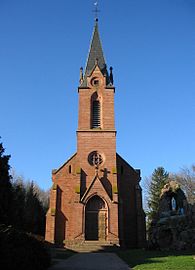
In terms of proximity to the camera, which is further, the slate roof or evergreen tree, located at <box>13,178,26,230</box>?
the slate roof

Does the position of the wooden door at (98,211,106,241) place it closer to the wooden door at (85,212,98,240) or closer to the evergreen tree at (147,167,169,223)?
the wooden door at (85,212,98,240)

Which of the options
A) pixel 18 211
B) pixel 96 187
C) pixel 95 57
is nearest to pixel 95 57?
pixel 95 57

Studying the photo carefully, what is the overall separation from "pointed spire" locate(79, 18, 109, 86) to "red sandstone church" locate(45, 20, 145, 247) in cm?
41

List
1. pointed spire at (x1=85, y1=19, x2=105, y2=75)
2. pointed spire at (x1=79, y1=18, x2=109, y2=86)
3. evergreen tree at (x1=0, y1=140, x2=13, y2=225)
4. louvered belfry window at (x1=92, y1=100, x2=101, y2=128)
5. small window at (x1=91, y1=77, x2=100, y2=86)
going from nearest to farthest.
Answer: evergreen tree at (x1=0, y1=140, x2=13, y2=225) → louvered belfry window at (x1=92, y1=100, x2=101, y2=128) → small window at (x1=91, y1=77, x2=100, y2=86) → pointed spire at (x1=79, y1=18, x2=109, y2=86) → pointed spire at (x1=85, y1=19, x2=105, y2=75)

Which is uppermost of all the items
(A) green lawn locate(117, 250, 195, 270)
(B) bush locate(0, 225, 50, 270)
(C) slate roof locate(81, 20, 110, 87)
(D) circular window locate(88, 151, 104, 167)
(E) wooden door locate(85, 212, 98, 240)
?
(C) slate roof locate(81, 20, 110, 87)

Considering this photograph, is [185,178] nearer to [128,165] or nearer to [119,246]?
[128,165]

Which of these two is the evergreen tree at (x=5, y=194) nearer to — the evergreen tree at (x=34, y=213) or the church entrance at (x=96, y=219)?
the church entrance at (x=96, y=219)

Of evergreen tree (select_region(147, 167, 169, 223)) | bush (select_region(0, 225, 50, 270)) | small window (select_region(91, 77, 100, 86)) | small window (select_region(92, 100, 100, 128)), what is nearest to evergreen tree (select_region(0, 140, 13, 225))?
bush (select_region(0, 225, 50, 270))

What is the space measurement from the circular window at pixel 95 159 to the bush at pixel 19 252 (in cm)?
2280

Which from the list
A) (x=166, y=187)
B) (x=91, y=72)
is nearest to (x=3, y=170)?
(x=166, y=187)

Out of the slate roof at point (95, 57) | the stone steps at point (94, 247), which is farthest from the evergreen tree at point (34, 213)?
the slate roof at point (95, 57)

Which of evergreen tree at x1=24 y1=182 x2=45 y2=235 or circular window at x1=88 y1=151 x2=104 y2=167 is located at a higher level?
circular window at x1=88 y1=151 x2=104 y2=167

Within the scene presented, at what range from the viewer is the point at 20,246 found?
1145 cm

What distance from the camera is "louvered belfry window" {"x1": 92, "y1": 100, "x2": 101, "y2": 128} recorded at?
38781 millimetres
